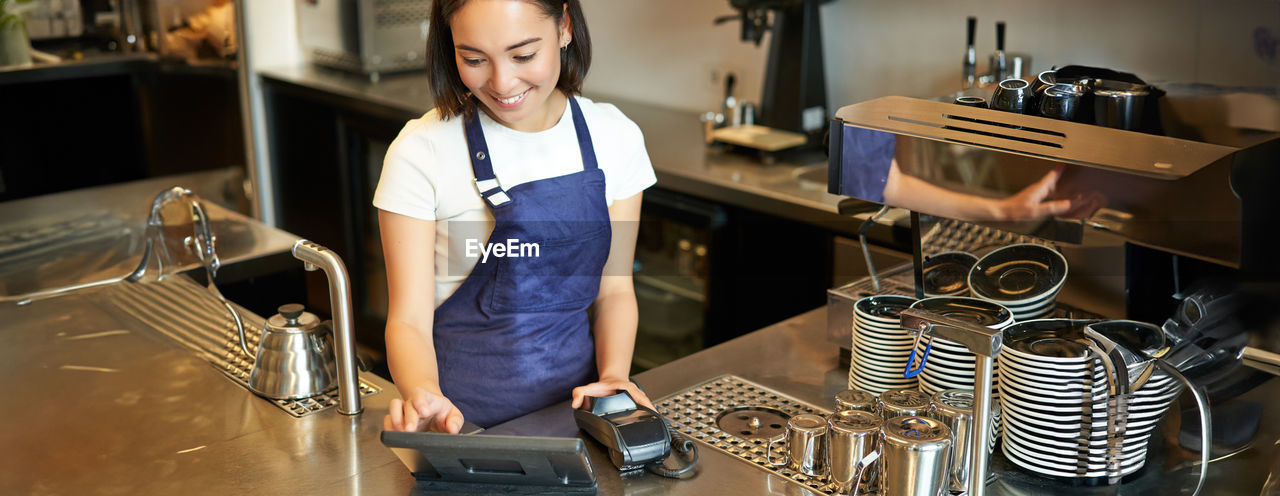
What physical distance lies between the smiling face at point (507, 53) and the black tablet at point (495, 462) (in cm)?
52

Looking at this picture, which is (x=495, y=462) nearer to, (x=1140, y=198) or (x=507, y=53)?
(x=507, y=53)

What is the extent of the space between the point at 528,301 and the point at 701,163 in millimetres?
1305

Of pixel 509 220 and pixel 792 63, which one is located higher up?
pixel 792 63

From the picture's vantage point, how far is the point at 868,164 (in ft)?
4.94

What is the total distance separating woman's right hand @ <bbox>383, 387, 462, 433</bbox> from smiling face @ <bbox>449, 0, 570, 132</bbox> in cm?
43

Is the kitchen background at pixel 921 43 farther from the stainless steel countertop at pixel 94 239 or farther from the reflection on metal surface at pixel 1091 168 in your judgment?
the stainless steel countertop at pixel 94 239

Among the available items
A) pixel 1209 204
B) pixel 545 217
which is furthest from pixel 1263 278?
pixel 545 217

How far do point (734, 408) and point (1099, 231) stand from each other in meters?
0.55

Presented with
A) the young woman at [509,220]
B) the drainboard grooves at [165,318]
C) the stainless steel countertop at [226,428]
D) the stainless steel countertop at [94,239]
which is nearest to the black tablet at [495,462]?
the stainless steel countertop at [226,428]

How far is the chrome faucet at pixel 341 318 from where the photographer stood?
1.45 meters

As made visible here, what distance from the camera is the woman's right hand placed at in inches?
53.9

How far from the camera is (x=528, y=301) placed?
170 centimetres

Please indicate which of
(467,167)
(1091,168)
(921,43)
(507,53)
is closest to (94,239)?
(467,167)

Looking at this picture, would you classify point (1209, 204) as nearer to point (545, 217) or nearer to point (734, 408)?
point (734, 408)
